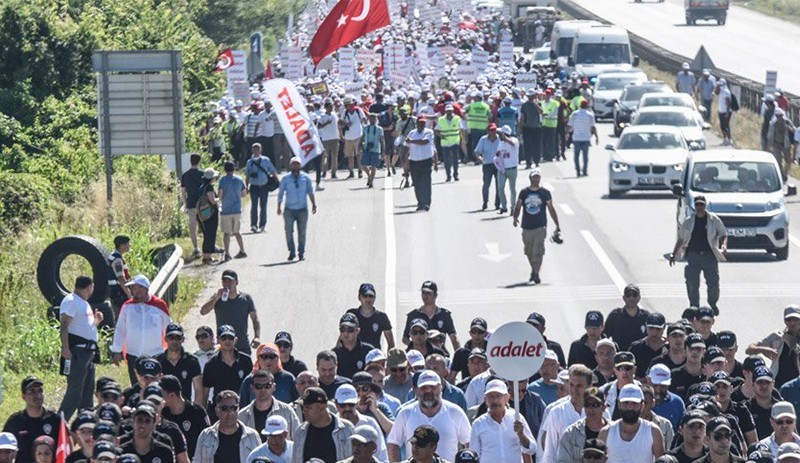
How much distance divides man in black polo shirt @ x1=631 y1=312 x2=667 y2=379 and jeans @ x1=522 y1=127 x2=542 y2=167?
21.2 metres

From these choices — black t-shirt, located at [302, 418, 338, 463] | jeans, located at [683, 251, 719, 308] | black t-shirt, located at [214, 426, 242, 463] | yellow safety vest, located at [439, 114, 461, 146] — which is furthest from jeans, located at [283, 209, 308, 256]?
black t-shirt, located at [302, 418, 338, 463]

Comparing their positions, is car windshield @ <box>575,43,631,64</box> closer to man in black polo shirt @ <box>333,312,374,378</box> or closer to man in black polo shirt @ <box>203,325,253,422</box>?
man in black polo shirt @ <box>333,312,374,378</box>

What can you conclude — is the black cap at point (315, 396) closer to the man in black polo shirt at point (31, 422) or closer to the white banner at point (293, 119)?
the man in black polo shirt at point (31, 422)

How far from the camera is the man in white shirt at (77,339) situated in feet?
57.8

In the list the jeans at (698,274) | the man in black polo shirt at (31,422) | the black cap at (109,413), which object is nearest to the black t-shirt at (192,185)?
the jeans at (698,274)

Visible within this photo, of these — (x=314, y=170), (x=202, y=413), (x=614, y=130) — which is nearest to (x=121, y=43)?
(x=314, y=170)

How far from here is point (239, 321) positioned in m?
19.2

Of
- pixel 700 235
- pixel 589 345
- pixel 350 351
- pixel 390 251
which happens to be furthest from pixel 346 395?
pixel 390 251

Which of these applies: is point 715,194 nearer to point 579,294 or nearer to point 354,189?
point 579,294

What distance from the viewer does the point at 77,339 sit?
17.7 meters

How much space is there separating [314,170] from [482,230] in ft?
27.9

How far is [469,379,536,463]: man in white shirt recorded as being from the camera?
13.2 meters

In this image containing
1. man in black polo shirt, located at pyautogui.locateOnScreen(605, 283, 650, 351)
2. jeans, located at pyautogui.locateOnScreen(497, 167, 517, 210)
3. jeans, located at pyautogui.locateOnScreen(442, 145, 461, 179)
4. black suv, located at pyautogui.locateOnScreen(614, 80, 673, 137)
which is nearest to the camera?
man in black polo shirt, located at pyautogui.locateOnScreen(605, 283, 650, 351)

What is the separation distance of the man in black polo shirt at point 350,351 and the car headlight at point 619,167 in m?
18.3
